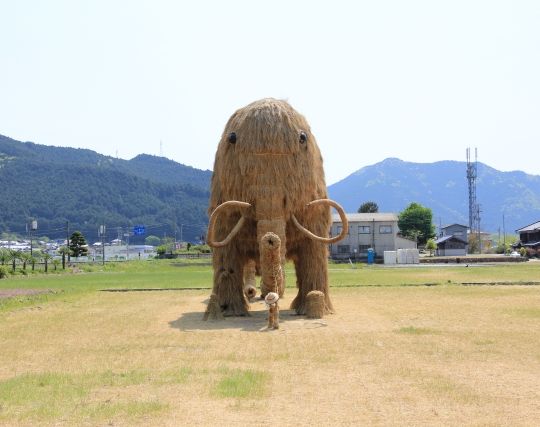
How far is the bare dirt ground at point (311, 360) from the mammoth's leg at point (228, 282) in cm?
62

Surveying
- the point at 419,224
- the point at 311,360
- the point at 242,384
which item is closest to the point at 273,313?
the point at 311,360

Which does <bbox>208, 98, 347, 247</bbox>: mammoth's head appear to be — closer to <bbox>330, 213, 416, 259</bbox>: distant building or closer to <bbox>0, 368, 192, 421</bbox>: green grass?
<bbox>0, 368, 192, 421</bbox>: green grass

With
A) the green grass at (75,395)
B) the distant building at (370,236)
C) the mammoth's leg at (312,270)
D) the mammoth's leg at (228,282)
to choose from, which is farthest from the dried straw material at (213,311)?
the distant building at (370,236)

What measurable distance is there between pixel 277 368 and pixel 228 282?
24.1 feet

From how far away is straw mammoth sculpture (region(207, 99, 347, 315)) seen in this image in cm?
1580

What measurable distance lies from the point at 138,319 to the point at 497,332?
28.5 feet

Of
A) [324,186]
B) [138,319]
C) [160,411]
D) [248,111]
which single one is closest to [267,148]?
[248,111]

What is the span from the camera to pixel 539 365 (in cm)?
990

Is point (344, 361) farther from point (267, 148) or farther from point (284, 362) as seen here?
point (267, 148)

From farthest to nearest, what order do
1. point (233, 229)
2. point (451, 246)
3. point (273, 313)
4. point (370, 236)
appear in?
point (451, 246) → point (370, 236) → point (233, 229) → point (273, 313)

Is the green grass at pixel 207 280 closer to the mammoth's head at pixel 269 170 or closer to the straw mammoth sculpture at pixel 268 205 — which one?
the straw mammoth sculpture at pixel 268 205

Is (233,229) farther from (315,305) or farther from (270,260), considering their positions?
(315,305)

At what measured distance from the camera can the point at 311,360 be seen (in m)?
10.6

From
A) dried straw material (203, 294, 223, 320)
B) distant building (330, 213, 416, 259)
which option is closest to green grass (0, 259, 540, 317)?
dried straw material (203, 294, 223, 320)
